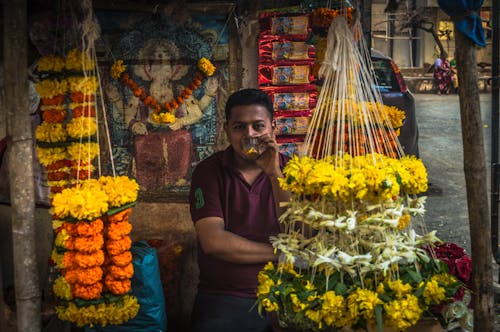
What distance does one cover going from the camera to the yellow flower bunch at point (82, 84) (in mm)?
3389

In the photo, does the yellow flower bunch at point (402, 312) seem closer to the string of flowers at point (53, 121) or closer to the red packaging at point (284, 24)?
Answer: the string of flowers at point (53, 121)

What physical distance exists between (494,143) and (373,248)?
318cm

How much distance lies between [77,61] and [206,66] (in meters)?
1.41

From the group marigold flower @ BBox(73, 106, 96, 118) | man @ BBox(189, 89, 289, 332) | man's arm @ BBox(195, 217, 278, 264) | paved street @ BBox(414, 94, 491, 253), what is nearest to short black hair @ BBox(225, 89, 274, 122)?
man @ BBox(189, 89, 289, 332)

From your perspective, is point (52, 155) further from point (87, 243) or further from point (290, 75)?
point (290, 75)

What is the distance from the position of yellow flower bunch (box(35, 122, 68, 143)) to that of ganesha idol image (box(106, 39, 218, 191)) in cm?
132

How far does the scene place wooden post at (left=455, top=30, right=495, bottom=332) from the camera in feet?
8.76

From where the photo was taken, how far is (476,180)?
2693 millimetres

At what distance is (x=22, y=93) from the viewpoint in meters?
3.23

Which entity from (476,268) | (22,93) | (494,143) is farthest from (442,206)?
(22,93)

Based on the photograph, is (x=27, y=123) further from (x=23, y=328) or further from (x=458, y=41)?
(x=458, y=41)

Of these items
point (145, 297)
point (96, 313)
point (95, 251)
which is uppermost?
point (95, 251)

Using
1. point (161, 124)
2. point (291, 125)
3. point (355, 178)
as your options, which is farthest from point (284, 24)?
point (355, 178)

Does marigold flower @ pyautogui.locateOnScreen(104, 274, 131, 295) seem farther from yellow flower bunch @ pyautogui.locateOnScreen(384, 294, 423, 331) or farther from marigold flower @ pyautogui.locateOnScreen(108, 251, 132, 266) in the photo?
yellow flower bunch @ pyautogui.locateOnScreen(384, 294, 423, 331)
